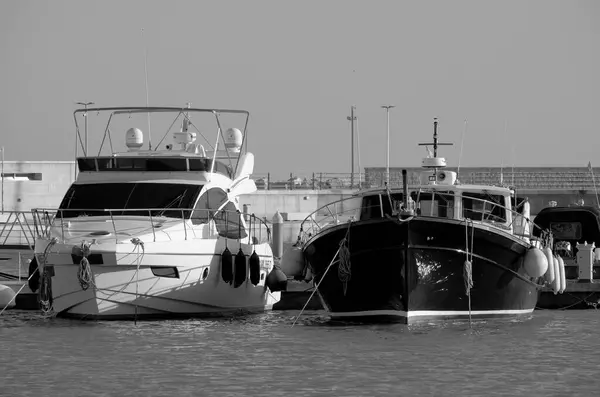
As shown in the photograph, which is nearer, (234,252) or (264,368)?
(264,368)

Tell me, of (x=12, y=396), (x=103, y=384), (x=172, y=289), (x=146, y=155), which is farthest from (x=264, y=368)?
(x=146, y=155)

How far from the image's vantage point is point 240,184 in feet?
88.0

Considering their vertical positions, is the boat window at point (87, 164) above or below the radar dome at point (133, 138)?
below

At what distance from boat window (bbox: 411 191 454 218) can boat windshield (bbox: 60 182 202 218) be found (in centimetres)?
452

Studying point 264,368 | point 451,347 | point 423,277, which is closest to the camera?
point 264,368

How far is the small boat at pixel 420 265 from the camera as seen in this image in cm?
2167

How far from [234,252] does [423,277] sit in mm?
4504

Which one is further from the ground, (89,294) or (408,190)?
(408,190)

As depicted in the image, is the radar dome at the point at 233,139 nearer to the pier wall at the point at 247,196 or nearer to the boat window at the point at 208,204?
the boat window at the point at 208,204

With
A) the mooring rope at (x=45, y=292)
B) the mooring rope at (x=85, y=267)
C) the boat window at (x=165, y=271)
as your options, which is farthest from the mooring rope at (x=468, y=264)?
the mooring rope at (x=45, y=292)

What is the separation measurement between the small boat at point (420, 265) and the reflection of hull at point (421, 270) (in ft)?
0.06

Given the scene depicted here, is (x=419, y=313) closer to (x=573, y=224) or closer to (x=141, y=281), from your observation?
(x=141, y=281)

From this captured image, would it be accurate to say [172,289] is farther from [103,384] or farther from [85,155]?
[103,384]

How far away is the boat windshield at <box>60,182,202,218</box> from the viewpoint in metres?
24.4
